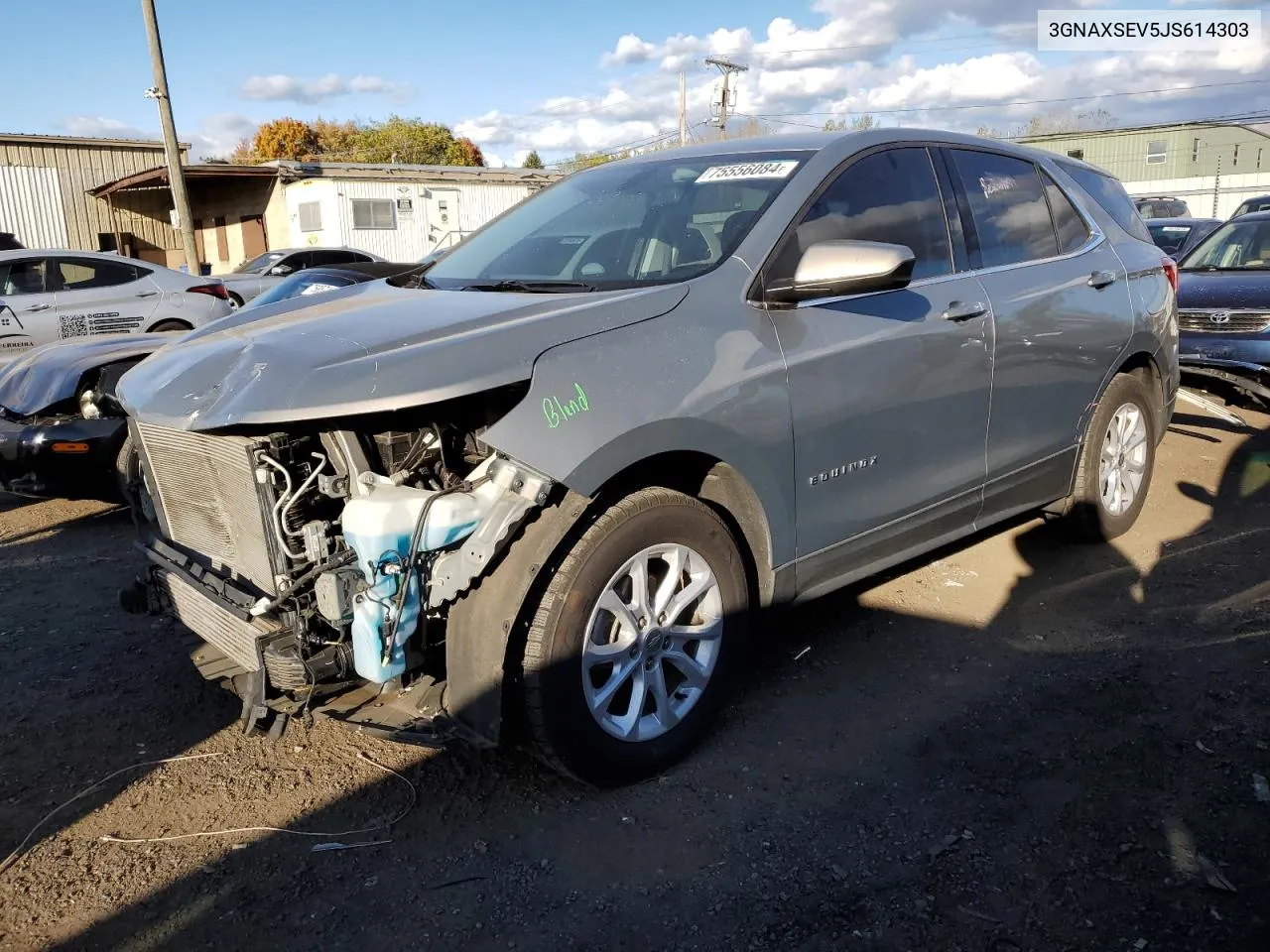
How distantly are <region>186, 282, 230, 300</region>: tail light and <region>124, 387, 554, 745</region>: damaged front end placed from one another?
941cm

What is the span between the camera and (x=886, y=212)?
143 inches

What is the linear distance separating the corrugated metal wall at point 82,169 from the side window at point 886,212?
2997 cm

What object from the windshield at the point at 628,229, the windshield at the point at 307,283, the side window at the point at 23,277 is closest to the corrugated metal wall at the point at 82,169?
the side window at the point at 23,277

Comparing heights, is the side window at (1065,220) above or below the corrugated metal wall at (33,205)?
below

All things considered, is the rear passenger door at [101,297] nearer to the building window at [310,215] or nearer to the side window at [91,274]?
the side window at [91,274]

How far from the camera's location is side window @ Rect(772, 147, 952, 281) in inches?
132

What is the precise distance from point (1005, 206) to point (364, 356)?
9.82ft

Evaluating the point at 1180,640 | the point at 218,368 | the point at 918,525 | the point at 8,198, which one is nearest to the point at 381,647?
the point at 218,368

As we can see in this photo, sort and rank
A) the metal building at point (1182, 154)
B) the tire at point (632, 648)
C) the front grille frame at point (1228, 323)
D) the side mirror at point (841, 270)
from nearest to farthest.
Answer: the tire at point (632, 648) → the side mirror at point (841, 270) → the front grille frame at point (1228, 323) → the metal building at point (1182, 154)

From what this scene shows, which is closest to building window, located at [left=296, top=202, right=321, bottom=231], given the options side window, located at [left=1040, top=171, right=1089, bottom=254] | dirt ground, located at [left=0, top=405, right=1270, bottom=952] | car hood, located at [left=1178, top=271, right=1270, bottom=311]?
car hood, located at [left=1178, top=271, right=1270, bottom=311]

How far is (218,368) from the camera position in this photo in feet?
8.82

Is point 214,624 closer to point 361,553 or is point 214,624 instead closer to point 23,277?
point 361,553

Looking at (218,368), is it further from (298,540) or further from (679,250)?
(679,250)

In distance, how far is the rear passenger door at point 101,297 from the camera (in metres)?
10.7
